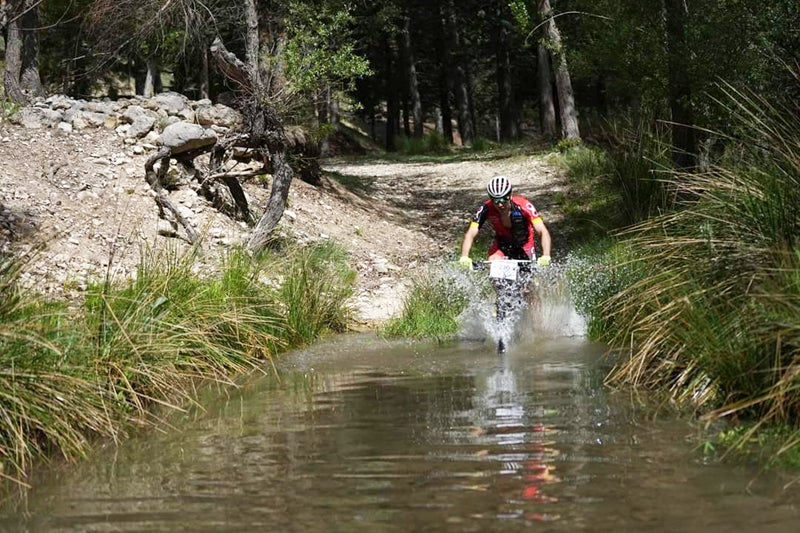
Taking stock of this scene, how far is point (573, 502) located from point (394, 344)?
6.04 metres

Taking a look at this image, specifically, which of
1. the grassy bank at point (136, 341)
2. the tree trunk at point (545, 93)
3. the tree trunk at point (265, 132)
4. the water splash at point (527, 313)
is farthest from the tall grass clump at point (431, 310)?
the tree trunk at point (545, 93)

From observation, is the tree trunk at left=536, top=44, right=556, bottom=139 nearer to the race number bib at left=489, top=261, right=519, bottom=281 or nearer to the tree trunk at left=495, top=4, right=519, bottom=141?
the tree trunk at left=495, top=4, right=519, bottom=141

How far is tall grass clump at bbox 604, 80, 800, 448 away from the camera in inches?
246

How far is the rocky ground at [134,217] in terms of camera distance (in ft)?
44.3

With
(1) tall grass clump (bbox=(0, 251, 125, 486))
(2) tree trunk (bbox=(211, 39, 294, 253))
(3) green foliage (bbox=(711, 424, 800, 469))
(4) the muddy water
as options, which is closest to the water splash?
(4) the muddy water

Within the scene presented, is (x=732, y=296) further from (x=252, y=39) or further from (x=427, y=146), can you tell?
(x=427, y=146)

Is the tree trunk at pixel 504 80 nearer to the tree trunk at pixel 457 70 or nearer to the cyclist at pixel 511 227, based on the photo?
the tree trunk at pixel 457 70

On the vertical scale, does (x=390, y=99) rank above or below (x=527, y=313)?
above

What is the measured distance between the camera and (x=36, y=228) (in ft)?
45.8

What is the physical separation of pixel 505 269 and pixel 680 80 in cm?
524

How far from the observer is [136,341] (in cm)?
787

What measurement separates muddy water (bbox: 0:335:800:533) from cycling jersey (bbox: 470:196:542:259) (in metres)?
3.07

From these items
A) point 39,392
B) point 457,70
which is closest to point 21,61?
point 39,392

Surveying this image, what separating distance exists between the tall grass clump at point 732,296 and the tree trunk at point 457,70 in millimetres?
34479
